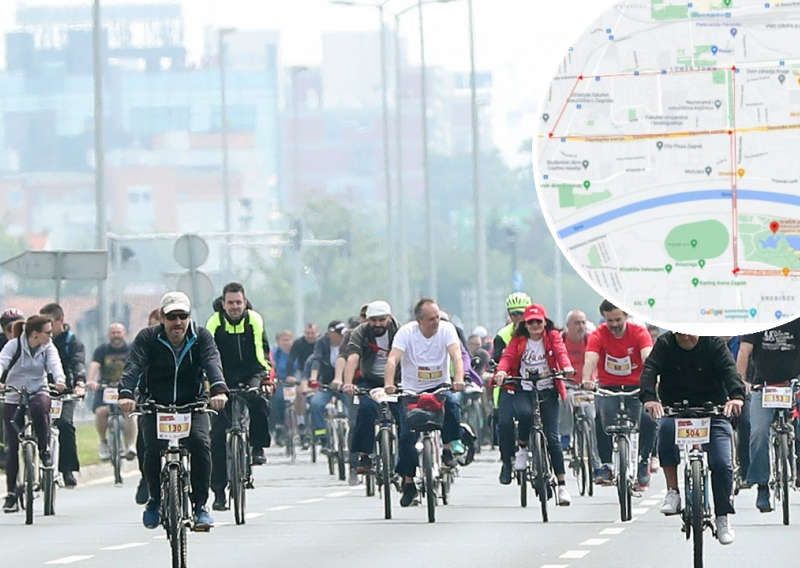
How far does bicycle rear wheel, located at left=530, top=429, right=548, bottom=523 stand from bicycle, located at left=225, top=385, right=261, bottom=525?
7.24 ft

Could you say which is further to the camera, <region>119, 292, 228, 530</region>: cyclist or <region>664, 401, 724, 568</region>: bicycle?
<region>119, 292, 228, 530</region>: cyclist

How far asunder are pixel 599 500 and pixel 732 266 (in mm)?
6860

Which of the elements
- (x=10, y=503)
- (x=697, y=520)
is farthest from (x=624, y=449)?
(x=10, y=503)

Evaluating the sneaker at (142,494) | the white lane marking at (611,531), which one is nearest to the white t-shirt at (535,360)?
the white lane marking at (611,531)

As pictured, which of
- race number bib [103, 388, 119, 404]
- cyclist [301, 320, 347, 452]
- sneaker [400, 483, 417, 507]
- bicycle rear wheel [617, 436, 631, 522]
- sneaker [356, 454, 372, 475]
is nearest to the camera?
bicycle rear wheel [617, 436, 631, 522]

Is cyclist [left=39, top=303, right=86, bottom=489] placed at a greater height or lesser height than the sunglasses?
lesser

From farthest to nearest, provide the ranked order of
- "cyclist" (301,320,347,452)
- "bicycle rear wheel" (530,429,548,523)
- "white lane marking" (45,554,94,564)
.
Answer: "cyclist" (301,320,347,452)
"bicycle rear wheel" (530,429,548,523)
"white lane marking" (45,554,94,564)

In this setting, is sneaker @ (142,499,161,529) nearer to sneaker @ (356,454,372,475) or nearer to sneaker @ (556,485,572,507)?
sneaker @ (556,485,572,507)

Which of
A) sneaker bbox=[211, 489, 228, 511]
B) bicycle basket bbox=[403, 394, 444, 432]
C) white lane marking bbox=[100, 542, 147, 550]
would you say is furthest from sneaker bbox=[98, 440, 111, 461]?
white lane marking bbox=[100, 542, 147, 550]

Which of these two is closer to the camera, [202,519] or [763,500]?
[202,519]

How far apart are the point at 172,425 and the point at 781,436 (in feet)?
17.9

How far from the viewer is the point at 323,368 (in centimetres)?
2689

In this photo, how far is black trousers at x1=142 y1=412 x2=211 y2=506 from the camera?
1500 centimetres

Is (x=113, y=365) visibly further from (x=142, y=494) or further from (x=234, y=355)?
(x=234, y=355)
